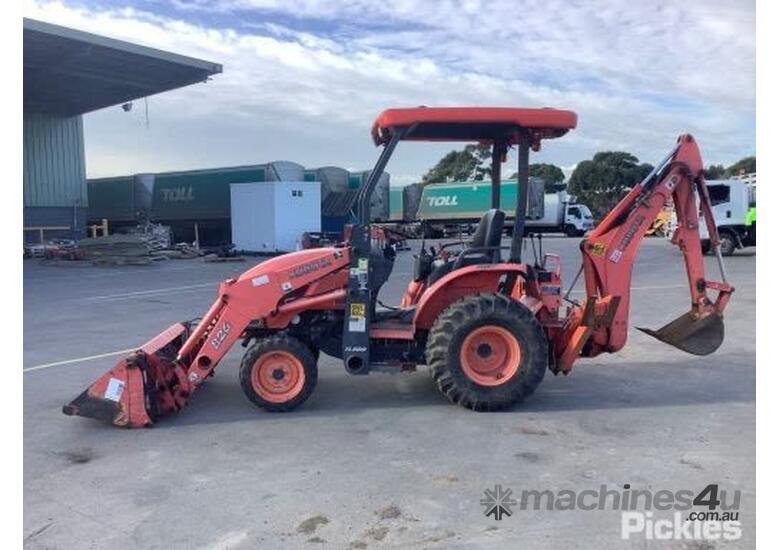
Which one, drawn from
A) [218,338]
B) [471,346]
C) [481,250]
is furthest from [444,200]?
[218,338]

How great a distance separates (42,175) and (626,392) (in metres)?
30.5

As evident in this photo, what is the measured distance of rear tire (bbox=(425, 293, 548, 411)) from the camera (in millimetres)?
5742

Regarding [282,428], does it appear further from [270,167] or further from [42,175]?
[42,175]

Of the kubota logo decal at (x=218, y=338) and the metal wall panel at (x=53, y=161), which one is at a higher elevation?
the metal wall panel at (x=53, y=161)

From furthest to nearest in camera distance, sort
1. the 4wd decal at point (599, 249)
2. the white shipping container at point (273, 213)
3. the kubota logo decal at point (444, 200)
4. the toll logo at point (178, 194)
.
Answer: the kubota logo decal at point (444, 200)
the toll logo at point (178, 194)
the white shipping container at point (273, 213)
the 4wd decal at point (599, 249)

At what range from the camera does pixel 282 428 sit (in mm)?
5543

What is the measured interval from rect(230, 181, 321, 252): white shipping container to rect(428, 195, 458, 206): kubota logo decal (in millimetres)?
11518

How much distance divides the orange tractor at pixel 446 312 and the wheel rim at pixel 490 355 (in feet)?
0.03

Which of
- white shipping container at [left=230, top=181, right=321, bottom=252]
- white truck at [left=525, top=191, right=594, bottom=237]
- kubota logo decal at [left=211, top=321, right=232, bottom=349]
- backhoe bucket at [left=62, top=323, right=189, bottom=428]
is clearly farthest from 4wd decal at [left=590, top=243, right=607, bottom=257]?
white truck at [left=525, top=191, right=594, bottom=237]

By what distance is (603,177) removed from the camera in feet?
171

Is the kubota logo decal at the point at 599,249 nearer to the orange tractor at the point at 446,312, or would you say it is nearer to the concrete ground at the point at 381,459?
the orange tractor at the point at 446,312

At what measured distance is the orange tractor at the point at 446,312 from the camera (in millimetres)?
5766

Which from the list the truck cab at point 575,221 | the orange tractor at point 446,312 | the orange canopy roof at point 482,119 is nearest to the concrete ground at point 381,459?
the orange tractor at point 446,312

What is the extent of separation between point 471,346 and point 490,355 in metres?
0.19
